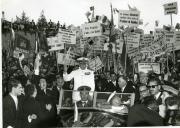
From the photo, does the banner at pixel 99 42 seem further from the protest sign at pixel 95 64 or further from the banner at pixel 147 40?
the banner at pixel 147 40

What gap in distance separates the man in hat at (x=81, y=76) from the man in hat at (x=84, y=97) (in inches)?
1.4

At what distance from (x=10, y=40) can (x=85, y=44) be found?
0.83 m

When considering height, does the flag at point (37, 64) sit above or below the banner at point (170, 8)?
below

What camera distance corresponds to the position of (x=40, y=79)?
4254 mm

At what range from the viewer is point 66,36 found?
4.39m

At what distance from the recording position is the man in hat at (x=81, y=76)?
4.38 metres

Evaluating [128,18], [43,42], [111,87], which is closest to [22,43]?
[43,42]

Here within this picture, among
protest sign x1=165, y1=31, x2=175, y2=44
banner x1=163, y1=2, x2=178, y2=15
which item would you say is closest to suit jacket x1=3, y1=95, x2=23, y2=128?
protest sign x1=165, y1=31, x2=175, y2=44

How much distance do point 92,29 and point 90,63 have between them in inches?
14.7

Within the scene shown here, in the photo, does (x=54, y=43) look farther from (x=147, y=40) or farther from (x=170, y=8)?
(x=170, y=8)

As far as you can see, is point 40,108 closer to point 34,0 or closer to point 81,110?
point 81,110

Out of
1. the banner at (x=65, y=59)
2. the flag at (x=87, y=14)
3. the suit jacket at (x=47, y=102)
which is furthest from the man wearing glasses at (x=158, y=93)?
the suit jacket at (x=47, y=102)

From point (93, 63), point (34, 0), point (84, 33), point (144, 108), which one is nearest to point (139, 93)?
point (144, 108)

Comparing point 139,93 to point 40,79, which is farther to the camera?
point 139,93
